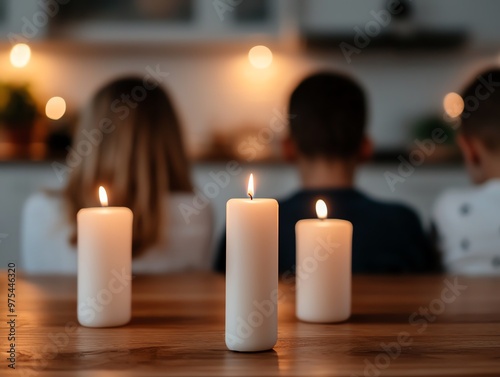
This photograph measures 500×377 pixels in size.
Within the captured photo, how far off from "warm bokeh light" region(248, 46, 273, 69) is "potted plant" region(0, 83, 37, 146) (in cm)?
111

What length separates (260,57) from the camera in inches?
146

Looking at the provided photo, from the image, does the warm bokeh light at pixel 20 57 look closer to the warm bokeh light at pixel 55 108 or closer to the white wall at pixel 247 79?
the white wall at pixel 247 79

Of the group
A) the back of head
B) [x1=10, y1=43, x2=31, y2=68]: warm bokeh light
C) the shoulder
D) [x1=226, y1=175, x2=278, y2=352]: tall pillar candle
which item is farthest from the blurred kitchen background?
[x1=226, y1=175, x2=278, y2=352]: tall pillar candle

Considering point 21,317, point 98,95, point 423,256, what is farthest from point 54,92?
point 21,317

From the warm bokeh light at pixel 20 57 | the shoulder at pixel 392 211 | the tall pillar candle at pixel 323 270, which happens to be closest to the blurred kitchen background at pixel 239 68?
the warm bokeh light at pixel 20 57

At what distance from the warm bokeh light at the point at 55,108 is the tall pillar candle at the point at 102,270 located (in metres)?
2.94

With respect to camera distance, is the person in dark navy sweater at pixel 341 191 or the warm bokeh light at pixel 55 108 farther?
the warm bokeh light at pixel 55 108

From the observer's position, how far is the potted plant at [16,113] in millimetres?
3355

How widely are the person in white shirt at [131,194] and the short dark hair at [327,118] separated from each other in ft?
0.96

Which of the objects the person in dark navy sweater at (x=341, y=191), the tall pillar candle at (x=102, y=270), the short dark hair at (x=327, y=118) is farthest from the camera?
the short dark hair at (x=327, y=118)

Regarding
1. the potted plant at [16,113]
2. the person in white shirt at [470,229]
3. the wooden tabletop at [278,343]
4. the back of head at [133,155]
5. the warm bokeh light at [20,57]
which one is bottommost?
the wooden tabletop at [278,343]

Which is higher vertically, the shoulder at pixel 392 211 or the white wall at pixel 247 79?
the white wall at pixel 247 79

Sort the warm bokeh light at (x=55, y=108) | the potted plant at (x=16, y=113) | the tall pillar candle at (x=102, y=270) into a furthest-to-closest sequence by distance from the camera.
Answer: the warm bokeh light at (x=55, y=108), the potted plant at (x=16, y=113), the tall pillar candle at (x=102, y=270)

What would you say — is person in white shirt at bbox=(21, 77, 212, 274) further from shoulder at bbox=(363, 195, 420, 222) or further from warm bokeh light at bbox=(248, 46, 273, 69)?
warm bokeh light at bbox=(248, 46, 273, 69)
